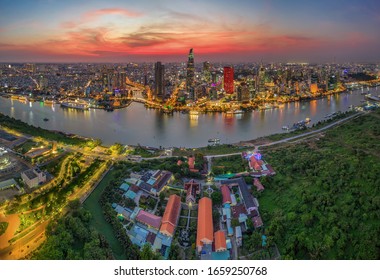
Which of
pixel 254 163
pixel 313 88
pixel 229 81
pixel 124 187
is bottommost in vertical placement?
pixel 124 187

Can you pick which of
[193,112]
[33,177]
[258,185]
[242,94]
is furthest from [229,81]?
[33,177]

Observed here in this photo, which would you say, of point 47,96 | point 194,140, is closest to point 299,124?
point 194,140

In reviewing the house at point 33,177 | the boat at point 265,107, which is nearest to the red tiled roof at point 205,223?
the house at point 33,177

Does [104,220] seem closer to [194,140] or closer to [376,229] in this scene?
[376,229]

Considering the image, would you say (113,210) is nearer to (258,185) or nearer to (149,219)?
(149,219)

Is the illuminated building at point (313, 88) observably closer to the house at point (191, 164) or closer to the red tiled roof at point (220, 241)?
the house at point (191, 164)

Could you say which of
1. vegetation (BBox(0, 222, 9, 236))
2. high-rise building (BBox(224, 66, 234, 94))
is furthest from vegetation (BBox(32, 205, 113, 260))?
high-rise building (BBox(224, 66, 234, 94))
